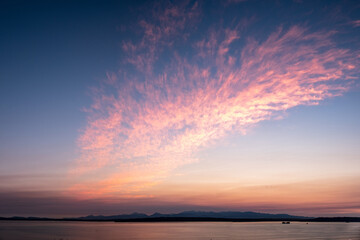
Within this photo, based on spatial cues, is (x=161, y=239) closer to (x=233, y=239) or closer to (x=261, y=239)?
(x=233, y=239)

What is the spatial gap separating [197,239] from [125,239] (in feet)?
64.6

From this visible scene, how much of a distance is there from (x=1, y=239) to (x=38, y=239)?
899 centimetres

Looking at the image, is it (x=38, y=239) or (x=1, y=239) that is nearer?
(x=1, y=239)

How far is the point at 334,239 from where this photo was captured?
82.7 metres

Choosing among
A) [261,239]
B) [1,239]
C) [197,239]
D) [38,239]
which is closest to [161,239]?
[197,239]

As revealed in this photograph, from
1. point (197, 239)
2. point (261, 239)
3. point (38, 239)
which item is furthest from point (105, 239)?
point (261, 239)

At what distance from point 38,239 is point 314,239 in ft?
245

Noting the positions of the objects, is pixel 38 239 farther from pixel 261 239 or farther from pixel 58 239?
pixel 261 239

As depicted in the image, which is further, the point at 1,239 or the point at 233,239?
the point at 233,239

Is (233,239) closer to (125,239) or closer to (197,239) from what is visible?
(197,239)

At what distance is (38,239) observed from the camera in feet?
280

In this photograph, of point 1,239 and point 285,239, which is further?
point 285,239

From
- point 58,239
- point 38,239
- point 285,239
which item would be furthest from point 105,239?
point 285,239

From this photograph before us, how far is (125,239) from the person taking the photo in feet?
283
